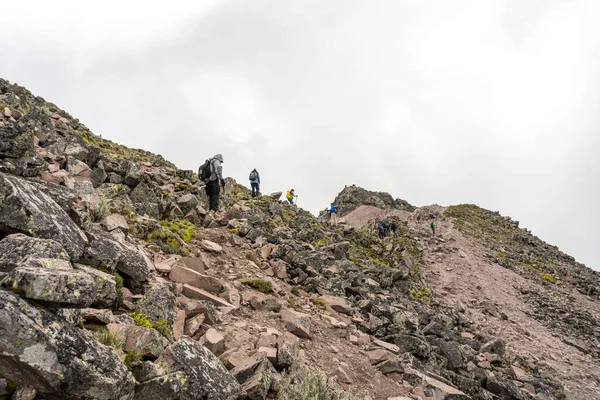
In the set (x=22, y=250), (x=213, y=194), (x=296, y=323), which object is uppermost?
(x=213, y=194)

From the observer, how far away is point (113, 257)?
20.8 feet

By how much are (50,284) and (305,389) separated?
4141 mm

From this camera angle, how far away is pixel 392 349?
10820 mm

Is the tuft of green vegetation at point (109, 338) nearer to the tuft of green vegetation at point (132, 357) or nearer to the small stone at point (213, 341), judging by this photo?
the tuft of green vegetation at point (132, 357)

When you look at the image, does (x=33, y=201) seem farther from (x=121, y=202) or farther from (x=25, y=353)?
(x=121, y=202)

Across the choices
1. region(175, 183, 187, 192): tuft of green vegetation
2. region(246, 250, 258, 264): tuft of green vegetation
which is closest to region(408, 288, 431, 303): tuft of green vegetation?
region(246, 250, 258, 264): tuft of green vegetation

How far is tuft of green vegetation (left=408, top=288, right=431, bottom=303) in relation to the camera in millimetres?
21362

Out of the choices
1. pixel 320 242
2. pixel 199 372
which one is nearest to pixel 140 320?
pixel 199 372

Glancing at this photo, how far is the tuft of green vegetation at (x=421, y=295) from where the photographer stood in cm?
2136

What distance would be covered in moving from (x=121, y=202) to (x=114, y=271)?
5218mm

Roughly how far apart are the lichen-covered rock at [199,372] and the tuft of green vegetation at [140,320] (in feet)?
2.30

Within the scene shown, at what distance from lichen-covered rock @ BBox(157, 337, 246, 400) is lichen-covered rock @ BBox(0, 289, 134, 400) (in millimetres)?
914

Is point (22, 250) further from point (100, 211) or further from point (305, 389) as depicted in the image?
point (305, 389)

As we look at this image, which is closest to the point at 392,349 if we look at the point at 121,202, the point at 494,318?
the point at 121,202
